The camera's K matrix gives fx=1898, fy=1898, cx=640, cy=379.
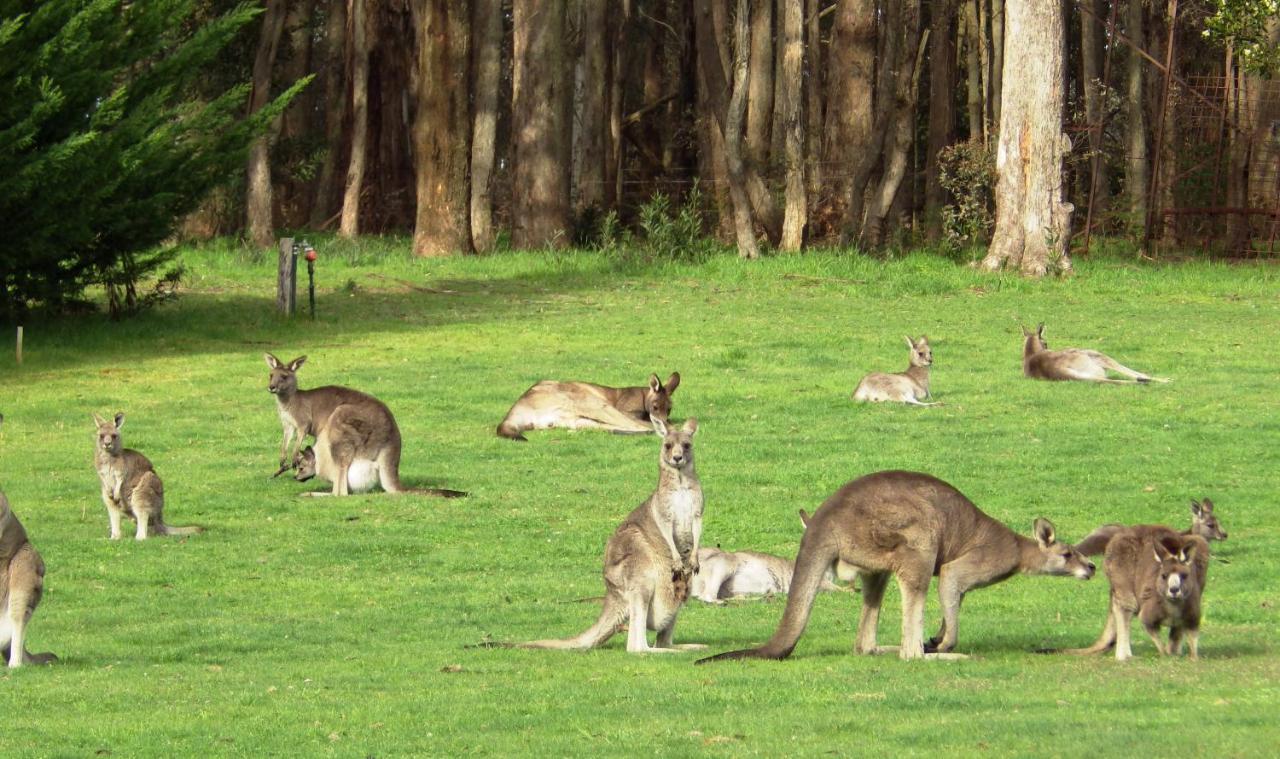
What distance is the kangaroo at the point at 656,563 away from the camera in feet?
32.7

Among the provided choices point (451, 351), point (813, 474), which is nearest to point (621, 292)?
point (451, 351)

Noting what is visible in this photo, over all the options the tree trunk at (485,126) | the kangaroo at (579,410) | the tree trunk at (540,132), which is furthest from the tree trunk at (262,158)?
the kangaroo at (579,410)

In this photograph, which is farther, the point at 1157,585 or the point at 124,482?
the point at 124,482

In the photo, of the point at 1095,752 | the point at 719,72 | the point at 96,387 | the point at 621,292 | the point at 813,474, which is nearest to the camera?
the point at 1095,752

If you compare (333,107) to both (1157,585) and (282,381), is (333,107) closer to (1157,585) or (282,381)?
(282,381)

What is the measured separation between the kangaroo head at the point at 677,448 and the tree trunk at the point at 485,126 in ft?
87.9

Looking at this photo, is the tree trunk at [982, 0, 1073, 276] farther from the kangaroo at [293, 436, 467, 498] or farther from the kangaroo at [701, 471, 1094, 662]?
the kangaroo at [701, 471, 1094, 662]

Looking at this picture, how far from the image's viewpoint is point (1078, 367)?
21.5 m

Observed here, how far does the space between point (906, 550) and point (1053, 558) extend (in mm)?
938

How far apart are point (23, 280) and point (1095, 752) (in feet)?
70.4

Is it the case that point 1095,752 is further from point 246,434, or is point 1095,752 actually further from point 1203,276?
point 1203,276

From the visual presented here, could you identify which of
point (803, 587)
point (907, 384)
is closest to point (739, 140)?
point (907, 384)

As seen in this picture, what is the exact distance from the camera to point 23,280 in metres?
26.0

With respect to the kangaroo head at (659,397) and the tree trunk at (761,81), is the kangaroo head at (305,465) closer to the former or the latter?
the kangaroo head at (659,397)
